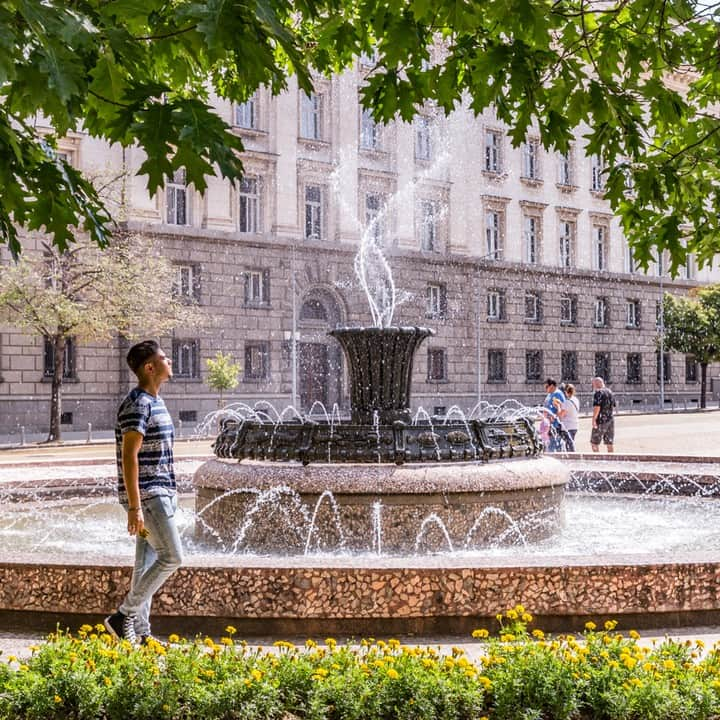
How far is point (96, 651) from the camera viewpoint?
4832 millimetres

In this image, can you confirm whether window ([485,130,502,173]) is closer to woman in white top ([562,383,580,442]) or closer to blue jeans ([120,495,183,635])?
woman in white top ([562,383,580,442])

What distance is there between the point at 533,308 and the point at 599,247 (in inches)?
271

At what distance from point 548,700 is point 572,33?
4.04 meters

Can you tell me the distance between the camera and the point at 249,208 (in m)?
37.7

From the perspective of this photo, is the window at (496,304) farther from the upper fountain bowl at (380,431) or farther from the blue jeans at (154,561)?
the blue jeans at (154,561)

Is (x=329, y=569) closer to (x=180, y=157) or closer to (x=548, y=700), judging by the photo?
(x=548, y=700)

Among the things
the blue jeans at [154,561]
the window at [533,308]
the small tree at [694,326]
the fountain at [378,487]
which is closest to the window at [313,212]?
the window at [533,308]

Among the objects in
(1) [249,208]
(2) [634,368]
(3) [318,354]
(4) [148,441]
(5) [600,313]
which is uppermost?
(1) [249,208]

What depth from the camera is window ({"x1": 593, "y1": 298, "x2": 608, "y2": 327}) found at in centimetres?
5062

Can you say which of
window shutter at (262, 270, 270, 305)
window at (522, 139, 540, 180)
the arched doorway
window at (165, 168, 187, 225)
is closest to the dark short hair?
window at (165, 168, 187, 225)

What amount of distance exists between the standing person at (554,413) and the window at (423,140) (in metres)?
25.8

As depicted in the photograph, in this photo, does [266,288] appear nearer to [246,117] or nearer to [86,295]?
[246,117]

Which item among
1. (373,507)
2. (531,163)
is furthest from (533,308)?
(373,507)

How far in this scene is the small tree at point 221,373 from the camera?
33594 mm
